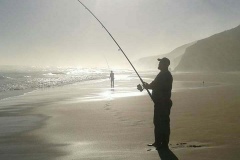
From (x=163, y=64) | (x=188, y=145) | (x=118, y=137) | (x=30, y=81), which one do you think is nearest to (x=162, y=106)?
(x=163, y=64)

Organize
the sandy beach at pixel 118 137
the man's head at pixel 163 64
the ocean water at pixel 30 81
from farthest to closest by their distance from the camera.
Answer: the ocean water at pixel 30 81 → the man's head at pixel 163 64 → the sandy beach at pixel 118 137

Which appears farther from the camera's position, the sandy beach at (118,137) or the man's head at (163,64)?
the man's head at (163,64)

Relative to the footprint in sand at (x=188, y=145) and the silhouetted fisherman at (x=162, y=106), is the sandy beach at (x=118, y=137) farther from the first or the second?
the silhouetted fisherman at (x=162, y=106)

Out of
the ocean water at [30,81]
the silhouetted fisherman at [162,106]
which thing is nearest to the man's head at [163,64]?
the silhouetted fisherman at [162,106]

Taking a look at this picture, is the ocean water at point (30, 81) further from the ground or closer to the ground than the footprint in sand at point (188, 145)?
further from the ground

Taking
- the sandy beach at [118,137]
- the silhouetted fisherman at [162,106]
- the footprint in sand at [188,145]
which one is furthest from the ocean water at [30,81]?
the footprint in sand at [188,145]

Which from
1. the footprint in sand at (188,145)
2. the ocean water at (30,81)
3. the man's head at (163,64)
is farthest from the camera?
the ocean water at (30,81)

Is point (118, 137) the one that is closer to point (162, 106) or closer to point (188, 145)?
point (162, 106)

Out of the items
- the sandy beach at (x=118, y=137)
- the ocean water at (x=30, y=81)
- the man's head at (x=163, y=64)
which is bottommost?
the sandy beach at (x=118, y=137)

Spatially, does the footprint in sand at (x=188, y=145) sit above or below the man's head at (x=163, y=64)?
below

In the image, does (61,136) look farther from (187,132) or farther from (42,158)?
(187,132)

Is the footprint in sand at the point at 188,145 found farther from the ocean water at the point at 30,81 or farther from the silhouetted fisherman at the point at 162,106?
the ocean water at the point at 30,81

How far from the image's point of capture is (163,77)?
7824 mm

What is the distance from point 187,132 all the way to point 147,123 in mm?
2300
